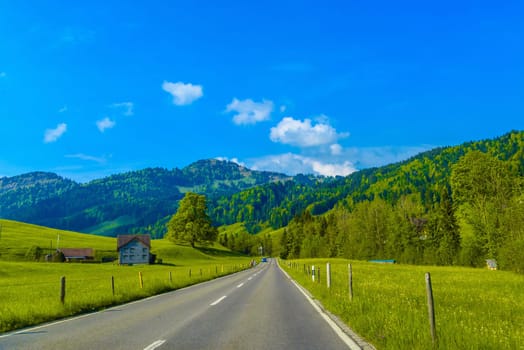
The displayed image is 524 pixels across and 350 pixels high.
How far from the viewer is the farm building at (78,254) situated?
282 feet

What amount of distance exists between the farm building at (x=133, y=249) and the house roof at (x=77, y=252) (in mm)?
7043

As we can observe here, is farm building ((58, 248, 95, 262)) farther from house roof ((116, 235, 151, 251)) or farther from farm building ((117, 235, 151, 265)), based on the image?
farm building ((117, 235, 151, 265))

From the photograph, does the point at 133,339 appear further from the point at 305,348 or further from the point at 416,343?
the point at 416,343

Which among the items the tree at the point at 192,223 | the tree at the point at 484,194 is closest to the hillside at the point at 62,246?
the tree at the point at 192,223

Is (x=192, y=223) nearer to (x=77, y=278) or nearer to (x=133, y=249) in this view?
(x=133, y=249)

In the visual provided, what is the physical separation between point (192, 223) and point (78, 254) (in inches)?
1162

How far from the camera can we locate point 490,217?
50938 millimetres

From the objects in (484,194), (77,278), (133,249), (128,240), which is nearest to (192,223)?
(128,240)

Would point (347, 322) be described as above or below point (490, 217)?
below

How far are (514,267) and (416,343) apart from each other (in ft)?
128

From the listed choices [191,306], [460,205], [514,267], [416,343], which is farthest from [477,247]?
[416,343]

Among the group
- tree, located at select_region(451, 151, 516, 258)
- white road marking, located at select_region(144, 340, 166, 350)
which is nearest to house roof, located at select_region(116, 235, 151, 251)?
tree, located at select_region(451, 151, 516, 258)

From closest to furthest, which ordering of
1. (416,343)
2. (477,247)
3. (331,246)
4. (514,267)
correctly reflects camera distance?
(416,343) < (514,267) < (477,247) < (331,246)

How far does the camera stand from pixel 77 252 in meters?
87.9
